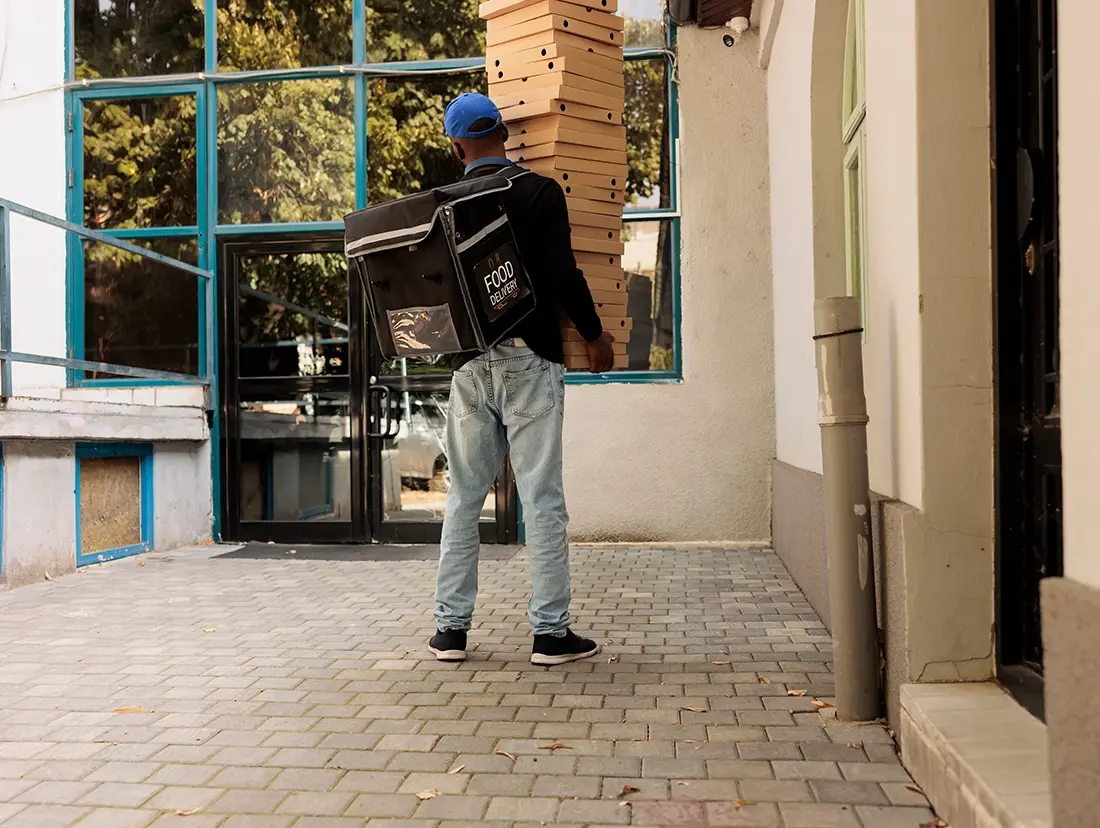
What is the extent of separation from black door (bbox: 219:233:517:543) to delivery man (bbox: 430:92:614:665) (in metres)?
3.76

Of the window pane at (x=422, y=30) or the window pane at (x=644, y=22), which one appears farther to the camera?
the window pane at (x=422, y=30)

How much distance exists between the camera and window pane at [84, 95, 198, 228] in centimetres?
827

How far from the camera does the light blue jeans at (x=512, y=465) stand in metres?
3.83

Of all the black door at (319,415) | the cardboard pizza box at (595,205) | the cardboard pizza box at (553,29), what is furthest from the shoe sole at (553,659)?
the black door at (319,415)

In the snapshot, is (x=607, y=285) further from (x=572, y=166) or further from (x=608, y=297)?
(x=572, y=166)

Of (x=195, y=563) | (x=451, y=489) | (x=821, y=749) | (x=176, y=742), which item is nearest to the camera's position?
(x=821, y=749)

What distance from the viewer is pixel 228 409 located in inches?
316

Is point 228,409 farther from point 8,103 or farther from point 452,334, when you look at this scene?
point 452,334

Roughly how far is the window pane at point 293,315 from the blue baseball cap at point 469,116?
170 inches

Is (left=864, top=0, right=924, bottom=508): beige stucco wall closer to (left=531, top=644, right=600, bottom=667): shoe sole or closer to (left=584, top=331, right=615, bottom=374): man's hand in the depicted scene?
(left=584, top=331, right=615, bottom=374): man's hand

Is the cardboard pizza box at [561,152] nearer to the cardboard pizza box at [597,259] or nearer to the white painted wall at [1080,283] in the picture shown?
the cardboard pizza box at [597,259]

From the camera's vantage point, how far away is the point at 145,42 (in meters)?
8.37

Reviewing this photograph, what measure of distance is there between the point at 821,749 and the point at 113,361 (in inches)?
276

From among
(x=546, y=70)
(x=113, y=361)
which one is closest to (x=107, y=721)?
(x=546, y=70)
